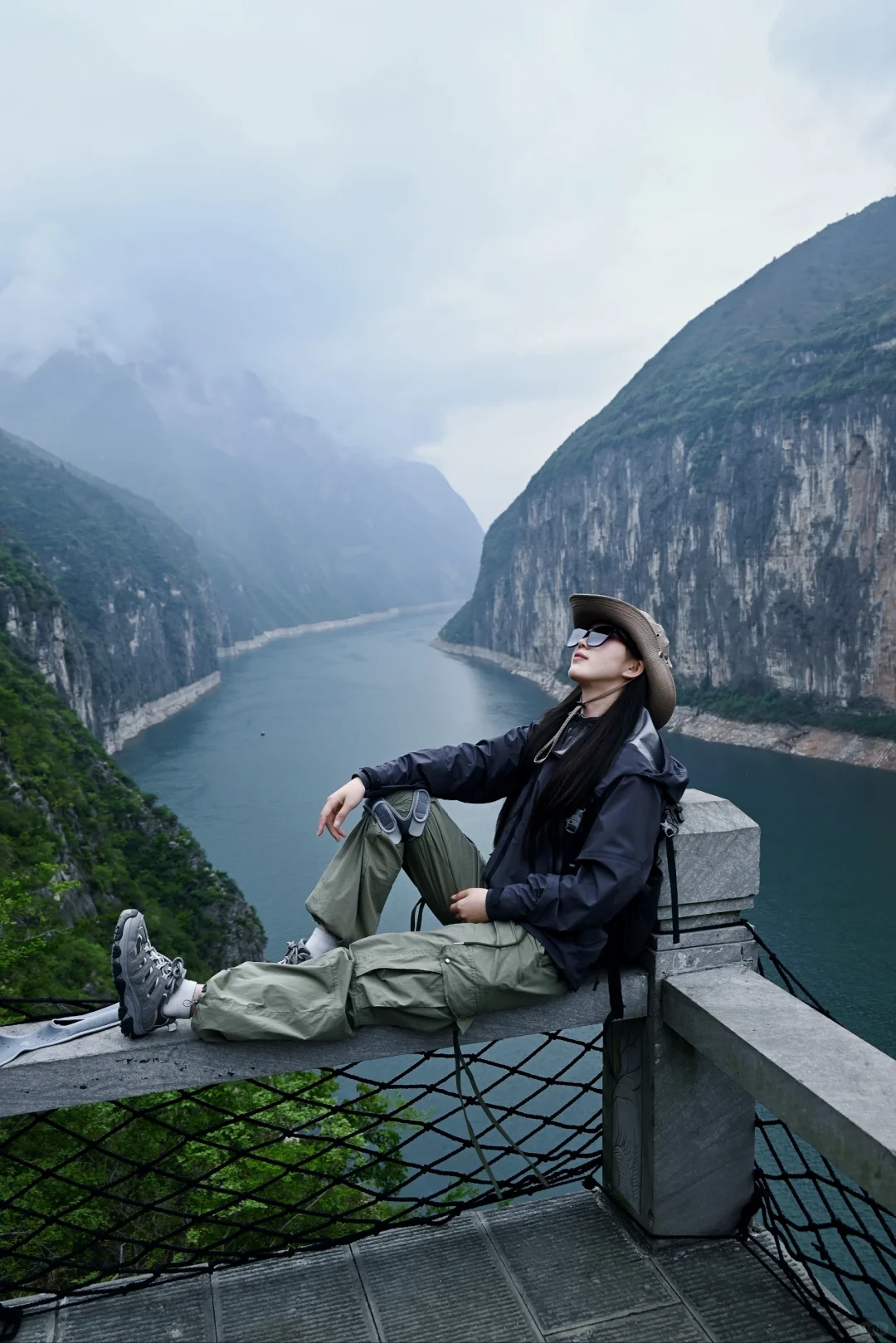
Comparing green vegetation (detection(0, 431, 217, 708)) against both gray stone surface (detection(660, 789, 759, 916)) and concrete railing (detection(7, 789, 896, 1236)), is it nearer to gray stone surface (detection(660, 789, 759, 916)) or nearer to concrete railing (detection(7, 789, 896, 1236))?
concrete railing (detection(7, 789, 896, 1236))

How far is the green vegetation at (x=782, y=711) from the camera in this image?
214ft

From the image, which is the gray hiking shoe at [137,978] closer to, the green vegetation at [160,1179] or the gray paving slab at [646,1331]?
the gray paving slab at [646,1331]

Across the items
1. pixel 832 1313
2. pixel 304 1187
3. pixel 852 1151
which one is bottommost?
pixel 304 1187

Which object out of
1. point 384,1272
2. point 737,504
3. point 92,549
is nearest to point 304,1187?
point 384,1272

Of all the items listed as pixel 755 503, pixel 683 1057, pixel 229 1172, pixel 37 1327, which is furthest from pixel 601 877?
pixel 755 503

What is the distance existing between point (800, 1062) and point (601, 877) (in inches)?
25.7

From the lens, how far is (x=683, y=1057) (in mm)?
2924

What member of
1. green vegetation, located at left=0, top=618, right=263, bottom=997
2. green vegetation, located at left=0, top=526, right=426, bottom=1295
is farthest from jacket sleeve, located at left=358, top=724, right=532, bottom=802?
green vegetation, located at left=0, top=618, right=263, bottom=997

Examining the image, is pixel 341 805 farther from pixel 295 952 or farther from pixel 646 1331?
pixel 646 1331

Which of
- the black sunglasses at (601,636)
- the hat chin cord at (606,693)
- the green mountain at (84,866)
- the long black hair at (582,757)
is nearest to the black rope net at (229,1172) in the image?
the long black hair at (582,757)

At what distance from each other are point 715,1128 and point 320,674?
98.7 meters

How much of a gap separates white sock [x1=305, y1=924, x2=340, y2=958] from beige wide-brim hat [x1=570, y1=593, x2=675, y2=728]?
1.22m

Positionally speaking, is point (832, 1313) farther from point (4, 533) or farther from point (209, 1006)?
point (4, 533)

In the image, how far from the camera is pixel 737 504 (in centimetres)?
8850
